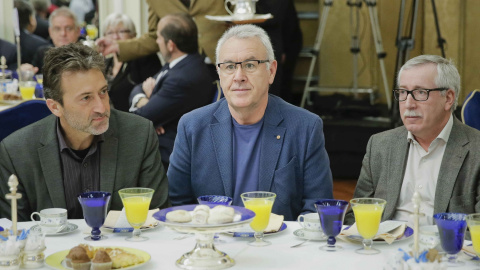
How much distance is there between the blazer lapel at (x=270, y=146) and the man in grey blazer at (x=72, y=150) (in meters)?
0.40

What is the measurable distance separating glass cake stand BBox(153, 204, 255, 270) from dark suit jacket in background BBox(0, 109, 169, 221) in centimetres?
83

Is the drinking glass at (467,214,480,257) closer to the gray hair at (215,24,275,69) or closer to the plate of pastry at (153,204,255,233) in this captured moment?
the plate of pastry at (153,204,255,233)

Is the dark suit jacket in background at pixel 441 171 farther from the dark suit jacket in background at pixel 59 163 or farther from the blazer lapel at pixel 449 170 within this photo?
the dark suit jacket in background at pixel 59 163

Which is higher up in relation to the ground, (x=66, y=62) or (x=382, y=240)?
(x=66, y=62)

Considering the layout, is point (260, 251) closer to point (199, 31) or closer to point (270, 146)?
point (270, 146)

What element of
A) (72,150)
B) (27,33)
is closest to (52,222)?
(72,150)

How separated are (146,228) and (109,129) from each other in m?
0.67

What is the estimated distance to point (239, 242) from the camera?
7.44 ft

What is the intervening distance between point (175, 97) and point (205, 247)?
3.07 meters

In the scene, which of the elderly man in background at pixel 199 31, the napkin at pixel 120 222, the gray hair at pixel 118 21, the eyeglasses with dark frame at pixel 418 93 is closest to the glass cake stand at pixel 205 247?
the napkin at pixel 120 222

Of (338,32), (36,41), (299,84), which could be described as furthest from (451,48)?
(36,41)

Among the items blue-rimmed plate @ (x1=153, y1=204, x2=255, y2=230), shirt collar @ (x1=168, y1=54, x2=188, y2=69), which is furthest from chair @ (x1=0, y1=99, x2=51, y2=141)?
shirt collar @ (x1=168, y1=54, x2=188, y2=69)

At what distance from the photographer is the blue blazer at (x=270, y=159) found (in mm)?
3006

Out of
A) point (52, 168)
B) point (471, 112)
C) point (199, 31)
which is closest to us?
point (52, 168)
